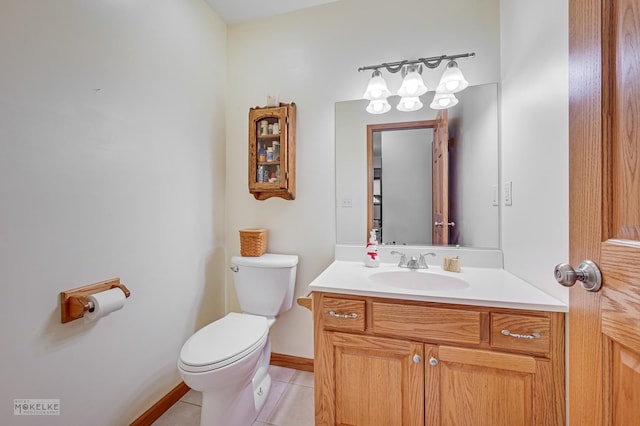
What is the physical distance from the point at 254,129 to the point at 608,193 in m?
1.72

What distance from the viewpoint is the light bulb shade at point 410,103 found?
5.15 feet

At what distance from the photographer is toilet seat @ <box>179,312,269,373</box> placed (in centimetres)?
115

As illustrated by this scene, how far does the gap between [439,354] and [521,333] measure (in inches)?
11.5

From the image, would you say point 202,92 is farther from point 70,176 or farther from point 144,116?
point 70,176

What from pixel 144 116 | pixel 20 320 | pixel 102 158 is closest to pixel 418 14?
pixel 144 116

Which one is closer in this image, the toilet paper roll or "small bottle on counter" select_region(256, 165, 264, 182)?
the toilet paper roll

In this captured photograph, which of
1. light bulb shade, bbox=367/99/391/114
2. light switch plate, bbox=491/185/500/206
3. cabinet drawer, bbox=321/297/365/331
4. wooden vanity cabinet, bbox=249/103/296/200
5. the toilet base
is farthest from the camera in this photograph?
wooden vanity cabinet, bbox=249/103/296/200

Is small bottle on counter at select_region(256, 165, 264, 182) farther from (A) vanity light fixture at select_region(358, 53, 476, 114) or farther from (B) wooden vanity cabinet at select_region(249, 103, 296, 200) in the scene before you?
(A) vanity light fixture at select_region(358, 53, 476, 114)

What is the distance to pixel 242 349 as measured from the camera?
1231mm

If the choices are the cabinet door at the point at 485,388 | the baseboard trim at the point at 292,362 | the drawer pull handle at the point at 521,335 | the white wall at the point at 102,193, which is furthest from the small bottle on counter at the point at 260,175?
the drawer pull handle at the point at 521,335

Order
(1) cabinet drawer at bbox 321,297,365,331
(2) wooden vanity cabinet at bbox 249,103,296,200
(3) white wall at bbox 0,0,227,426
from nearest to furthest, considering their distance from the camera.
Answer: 1. (3) white wall at bbox 0,0,227,426
2. (1) cabinet drawer at bbox 321,297,365,331
3. (2) wooden vanity cabinet at bbox 249,103,296,200

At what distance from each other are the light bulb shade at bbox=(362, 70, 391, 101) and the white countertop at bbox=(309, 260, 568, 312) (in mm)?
1004

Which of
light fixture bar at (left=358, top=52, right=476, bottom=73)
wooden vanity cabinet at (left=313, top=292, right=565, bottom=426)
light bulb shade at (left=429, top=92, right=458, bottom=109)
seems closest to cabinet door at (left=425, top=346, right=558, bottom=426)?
wooden vanity cabinet at (left=313, top=292, right=565, bottom=426)

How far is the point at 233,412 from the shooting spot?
128 cm
